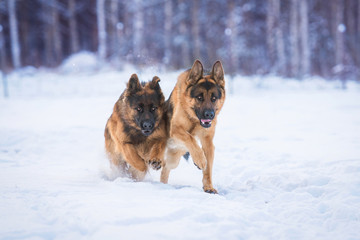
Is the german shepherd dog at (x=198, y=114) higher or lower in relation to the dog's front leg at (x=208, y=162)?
higher

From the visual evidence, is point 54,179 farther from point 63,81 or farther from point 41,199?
point 63,81

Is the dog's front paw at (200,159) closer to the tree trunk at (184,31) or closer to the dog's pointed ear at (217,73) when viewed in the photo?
the dog's pointed ear at (217,73)

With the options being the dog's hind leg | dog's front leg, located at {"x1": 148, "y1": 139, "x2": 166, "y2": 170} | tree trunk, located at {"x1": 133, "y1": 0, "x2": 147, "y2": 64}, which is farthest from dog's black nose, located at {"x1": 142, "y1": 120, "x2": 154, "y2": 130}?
tree trunk, located at {"x1": 133, "y1": 0, "x2": 147, "y2": 64}

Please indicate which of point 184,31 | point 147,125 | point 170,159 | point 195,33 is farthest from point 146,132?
point 184,31

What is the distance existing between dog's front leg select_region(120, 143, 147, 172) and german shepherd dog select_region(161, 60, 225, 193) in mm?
539

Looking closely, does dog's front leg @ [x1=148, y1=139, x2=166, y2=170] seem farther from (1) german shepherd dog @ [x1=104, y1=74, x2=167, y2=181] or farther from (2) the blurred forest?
(2) the blurred forest

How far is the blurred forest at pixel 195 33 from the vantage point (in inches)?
683

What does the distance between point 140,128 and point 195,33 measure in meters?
15.1

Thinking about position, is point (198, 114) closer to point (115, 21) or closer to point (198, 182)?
point (198, 182)

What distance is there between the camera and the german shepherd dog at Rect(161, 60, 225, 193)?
3.80 m

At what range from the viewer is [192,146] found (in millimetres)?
3814

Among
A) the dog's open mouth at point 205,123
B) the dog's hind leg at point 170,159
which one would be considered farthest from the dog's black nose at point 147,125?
the dog's open mouth at point 205,123

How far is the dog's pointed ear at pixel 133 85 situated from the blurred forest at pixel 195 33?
11114 mm

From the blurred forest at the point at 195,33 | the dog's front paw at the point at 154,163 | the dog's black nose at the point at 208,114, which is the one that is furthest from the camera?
the blurred forest at the point at 195,33
